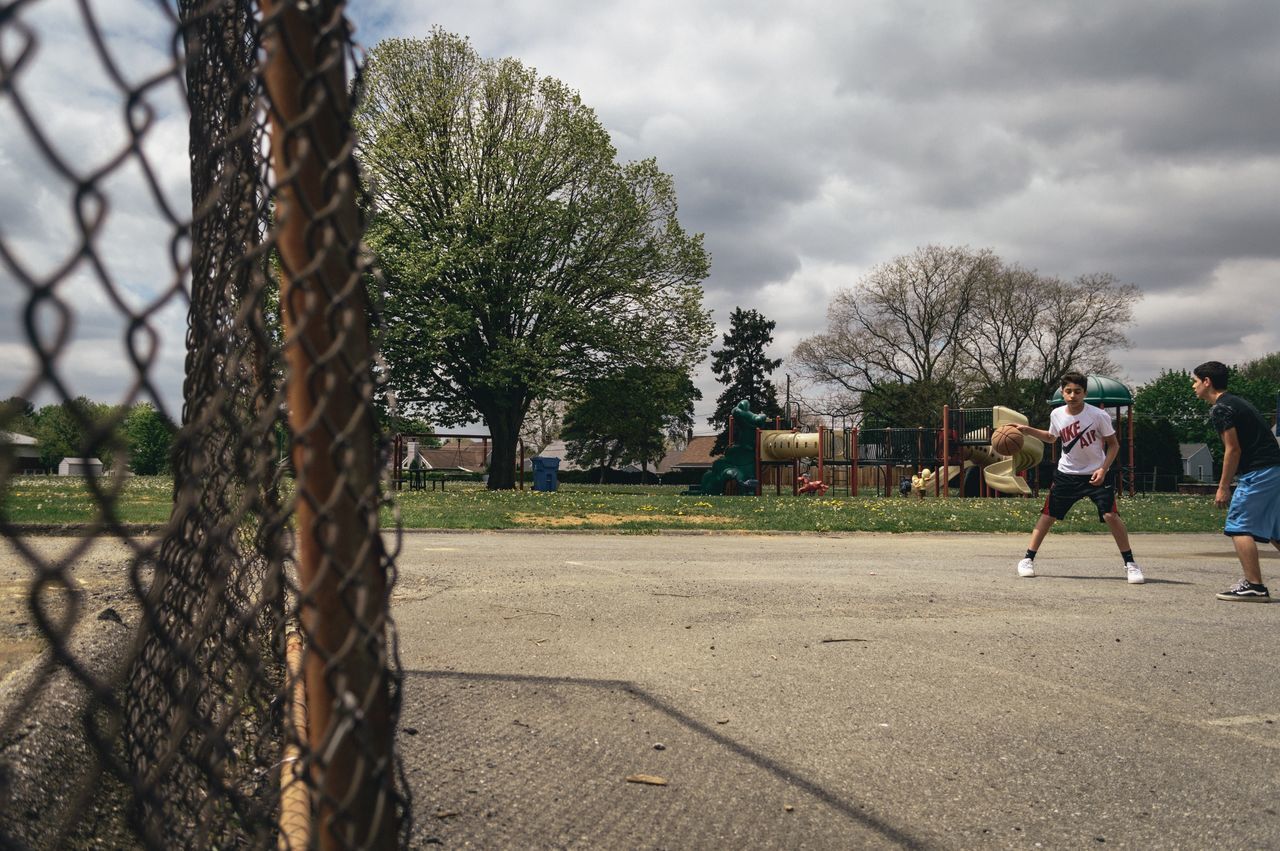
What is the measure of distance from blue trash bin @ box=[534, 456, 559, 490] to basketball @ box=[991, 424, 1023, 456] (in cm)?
2140

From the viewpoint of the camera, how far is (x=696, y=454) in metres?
100

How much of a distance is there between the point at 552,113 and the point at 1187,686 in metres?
32.0

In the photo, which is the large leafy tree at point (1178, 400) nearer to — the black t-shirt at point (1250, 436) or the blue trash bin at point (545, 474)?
the blue trash bin at point (545, 474)

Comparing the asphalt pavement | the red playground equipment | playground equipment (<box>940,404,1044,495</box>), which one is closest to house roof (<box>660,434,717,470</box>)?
the red playground equipment

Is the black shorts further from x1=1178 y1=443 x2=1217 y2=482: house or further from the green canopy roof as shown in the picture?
x1=1178 y1=443 x2=1217 y2=482: house

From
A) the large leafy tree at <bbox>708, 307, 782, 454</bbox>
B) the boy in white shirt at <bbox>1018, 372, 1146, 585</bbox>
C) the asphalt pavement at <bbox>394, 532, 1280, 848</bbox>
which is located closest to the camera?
the asphalt pavement at <bbox>394, 532, 1280, 848</bbox>

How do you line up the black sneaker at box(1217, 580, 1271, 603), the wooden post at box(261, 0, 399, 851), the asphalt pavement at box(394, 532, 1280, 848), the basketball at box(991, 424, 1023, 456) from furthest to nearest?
the basketball at box(991, 424, 1023, 456), the black sneaker at box(1217, 580, 1271, 603), the asphalt pavement at box(394, 532, 1280, 848), the wooden post at box(261, 0, 399, 851)

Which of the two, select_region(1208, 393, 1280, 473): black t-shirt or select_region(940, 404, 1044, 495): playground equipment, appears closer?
select_region(1208, 393, 1280, 473): black t-shirt

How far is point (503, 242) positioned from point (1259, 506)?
86.3 ft

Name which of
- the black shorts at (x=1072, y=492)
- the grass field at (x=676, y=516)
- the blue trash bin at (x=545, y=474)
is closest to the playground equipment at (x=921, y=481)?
the blue trash bin at (x=545, y=474)

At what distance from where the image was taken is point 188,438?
1.27 m

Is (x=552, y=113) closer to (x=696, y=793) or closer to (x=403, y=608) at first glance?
(x=403, y=608)

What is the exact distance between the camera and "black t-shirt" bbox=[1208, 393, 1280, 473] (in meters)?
7.37

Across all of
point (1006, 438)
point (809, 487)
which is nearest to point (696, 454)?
point (809, 487)
